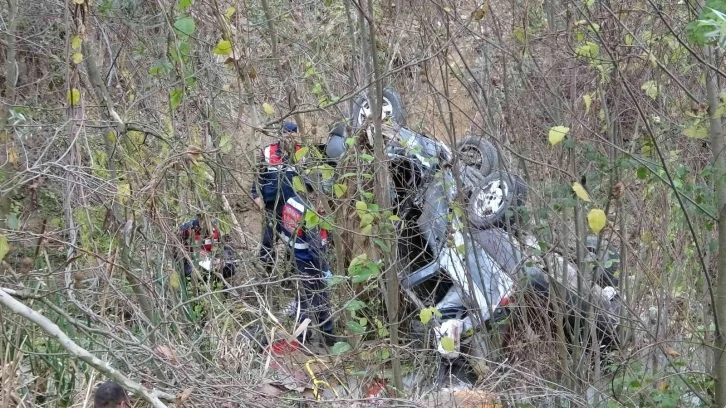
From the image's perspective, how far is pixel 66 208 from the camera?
427 centimetres

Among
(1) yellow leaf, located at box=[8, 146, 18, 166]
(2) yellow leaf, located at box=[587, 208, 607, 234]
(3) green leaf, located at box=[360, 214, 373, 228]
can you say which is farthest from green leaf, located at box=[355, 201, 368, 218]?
(1) yellow leaf, located at box=[8, 146, 18, 166]

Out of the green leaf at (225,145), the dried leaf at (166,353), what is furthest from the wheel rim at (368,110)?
the dried leaf at (166,353)

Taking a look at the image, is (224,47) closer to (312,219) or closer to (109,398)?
(312,219)

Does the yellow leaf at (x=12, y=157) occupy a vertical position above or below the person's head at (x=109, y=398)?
above

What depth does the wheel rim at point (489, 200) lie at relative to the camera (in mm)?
5461

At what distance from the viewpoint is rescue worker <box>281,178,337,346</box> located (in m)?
5.46

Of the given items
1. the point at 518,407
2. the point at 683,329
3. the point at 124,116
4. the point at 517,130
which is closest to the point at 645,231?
the point at 683,329

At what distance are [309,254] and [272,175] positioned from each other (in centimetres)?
75

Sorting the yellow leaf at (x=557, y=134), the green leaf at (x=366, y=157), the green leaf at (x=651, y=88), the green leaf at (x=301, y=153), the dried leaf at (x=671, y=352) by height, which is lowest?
the dried leaf at (x=671, y=352)

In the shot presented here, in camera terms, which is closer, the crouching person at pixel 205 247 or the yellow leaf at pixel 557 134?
the yellow leaf at pixel 557 134

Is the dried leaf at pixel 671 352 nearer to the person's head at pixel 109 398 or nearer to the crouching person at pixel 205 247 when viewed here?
the crouching person at pixel 205 247

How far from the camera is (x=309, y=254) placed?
6160 millimetres

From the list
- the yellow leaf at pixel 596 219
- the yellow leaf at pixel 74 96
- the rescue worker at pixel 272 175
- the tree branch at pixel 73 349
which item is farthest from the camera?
the rescue worker at pixel 272 175

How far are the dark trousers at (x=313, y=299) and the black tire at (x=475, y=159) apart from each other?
1172 millimetres
